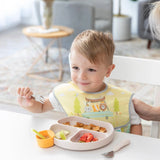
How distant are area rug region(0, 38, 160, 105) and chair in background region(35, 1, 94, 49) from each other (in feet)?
1.03

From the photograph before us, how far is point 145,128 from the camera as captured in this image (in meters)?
2.43

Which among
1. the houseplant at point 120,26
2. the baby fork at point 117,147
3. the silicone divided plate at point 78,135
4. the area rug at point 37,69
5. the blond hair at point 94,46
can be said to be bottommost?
the area rug at point 37,69

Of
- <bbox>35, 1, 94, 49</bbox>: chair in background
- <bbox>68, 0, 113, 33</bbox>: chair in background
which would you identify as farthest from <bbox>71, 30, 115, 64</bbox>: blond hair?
<bbox>68, 0, 113, 33</bbox>: chair in background

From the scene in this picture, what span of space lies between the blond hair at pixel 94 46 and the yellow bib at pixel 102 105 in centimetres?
14

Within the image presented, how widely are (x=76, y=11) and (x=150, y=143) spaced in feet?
10.2

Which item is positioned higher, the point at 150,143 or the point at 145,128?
the point at 150,143

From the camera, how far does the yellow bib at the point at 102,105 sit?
3.93 feet

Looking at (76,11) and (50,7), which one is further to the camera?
(76,11)

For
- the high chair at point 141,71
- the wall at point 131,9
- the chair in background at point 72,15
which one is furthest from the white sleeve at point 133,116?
the wall at point 131,9

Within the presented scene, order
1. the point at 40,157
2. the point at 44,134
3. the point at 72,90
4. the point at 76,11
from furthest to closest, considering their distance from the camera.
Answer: the point at 76,11 < the point at 72,90 < the point at 44,134 < the point at 40,157

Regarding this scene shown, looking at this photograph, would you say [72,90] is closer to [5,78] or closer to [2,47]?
[5,78]

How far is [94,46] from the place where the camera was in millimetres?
1131

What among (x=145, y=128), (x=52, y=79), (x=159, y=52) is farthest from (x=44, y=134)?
(x=159, y=52)

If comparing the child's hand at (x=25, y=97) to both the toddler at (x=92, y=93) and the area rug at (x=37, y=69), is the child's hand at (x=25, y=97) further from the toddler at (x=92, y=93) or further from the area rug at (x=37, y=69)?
the area rug at (x=37, y=69)
